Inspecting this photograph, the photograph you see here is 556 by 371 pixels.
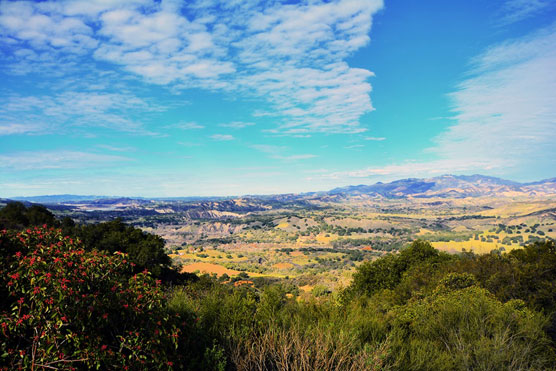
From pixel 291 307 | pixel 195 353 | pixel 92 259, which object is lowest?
pixel 291 307

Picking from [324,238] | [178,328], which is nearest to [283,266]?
[324,238]

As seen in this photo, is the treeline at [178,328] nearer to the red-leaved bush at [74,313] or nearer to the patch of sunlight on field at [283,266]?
the red-leaved bush at [74,313]

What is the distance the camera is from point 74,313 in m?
4.12

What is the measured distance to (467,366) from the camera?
25.3ft

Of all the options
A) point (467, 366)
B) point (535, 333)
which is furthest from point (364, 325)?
point (535, 333)

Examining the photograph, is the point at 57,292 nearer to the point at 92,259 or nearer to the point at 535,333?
the point at 92,259

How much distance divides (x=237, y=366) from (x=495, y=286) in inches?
834

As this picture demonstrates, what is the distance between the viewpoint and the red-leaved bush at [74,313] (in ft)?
12.7

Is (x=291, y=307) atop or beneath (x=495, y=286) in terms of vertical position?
atop

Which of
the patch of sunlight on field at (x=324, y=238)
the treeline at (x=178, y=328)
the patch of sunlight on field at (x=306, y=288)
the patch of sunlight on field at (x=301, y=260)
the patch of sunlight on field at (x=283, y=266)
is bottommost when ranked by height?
the patch of sunlight on field at (x=324, y=238)

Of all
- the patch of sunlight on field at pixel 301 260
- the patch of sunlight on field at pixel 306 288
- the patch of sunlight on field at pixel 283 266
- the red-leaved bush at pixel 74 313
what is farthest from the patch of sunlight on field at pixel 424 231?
the red-leaved bush at pixel 74 313

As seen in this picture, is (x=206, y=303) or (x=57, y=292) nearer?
(x=57, y=292)

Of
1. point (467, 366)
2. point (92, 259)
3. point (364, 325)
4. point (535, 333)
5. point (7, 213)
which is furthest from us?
point (7, 213)

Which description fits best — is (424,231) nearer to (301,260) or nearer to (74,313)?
(301,260)
